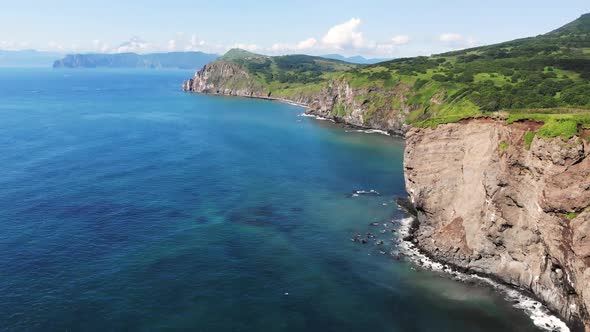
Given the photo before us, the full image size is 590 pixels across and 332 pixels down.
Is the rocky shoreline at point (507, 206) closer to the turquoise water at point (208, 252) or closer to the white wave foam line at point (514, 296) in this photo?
the white wave foam line at point (514, 296)

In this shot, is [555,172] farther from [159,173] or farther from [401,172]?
[159,173]

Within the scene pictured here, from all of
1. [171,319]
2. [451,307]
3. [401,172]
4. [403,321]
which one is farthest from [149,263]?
[401,172]

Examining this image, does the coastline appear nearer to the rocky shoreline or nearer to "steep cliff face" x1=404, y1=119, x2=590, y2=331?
the rocky shoreline

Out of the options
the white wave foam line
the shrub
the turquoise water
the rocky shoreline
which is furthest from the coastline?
the shrub

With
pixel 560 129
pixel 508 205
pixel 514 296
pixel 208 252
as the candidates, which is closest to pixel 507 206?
pixel 508 205

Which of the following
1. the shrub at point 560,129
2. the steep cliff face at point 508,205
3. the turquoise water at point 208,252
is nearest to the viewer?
the steep cliff face at point 508,205

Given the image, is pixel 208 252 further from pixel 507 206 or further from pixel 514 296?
pixel 507 206

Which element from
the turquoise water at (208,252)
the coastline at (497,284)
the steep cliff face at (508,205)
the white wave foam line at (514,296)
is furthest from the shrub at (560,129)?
the turquoise water at (208,252)
